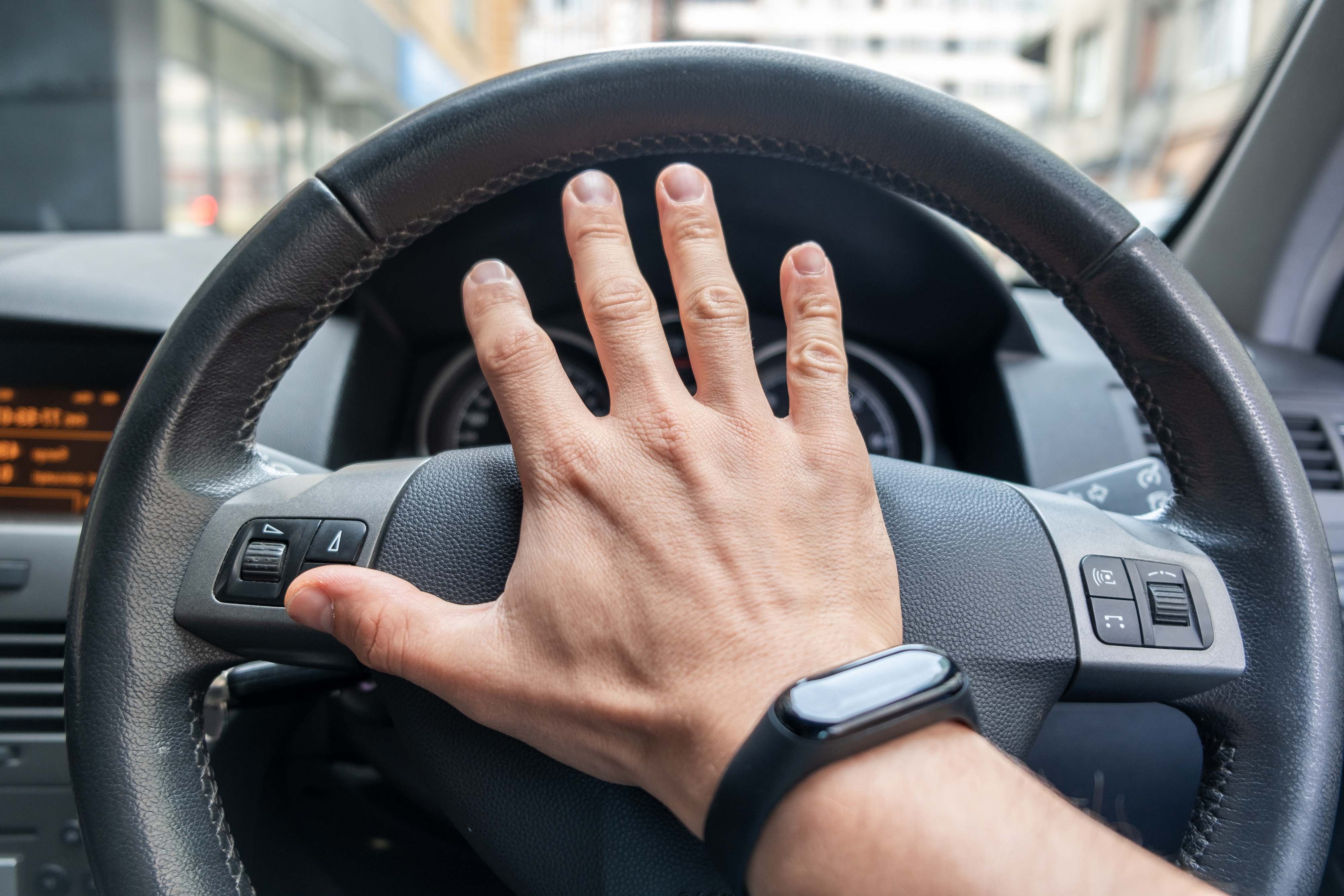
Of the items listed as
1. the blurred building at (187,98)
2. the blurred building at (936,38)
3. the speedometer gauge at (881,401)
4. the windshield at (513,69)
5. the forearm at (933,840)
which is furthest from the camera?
the blurred building at (187,98)

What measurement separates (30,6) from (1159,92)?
4.53 meters

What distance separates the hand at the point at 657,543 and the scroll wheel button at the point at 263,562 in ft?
0.12

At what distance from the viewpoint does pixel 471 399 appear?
4.30 feet

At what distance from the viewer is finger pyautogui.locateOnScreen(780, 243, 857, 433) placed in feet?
1.75

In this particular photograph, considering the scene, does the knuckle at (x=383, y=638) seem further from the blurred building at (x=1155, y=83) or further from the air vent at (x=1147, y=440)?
the blurred building at (x=1155, y=83)

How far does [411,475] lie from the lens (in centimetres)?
64

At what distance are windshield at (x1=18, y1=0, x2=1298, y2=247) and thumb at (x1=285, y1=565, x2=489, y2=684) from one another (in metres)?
0.27

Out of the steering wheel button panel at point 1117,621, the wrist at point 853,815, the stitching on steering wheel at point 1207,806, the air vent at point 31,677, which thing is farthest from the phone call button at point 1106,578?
the air vent at point 31,677

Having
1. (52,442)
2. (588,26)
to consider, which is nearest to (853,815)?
(52,442)

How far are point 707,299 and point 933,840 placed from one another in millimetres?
313

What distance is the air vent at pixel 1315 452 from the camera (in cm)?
104

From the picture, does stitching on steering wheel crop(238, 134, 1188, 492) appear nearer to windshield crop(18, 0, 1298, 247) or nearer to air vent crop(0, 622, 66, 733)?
windshield crop(18, 0, 1298, 247)

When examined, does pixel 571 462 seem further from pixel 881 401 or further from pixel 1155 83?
pixel 1155 83

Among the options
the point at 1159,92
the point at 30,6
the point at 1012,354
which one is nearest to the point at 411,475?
the point at 1012,354
